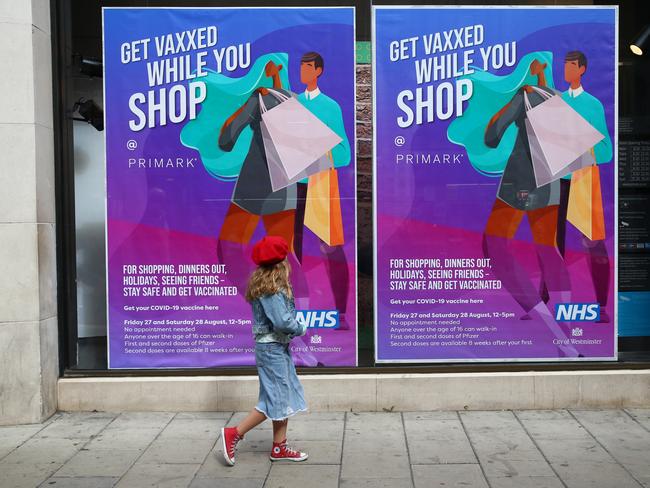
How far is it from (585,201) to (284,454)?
3.71 metres

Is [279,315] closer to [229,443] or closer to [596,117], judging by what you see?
[229,443]

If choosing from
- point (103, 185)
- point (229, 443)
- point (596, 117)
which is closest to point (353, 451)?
point (229, 443)

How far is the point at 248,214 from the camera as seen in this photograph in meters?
7.23

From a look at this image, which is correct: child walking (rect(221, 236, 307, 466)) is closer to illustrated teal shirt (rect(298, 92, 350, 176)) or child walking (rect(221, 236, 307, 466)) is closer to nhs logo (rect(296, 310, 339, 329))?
nhs logo (rect(296, 310, 339, 329))

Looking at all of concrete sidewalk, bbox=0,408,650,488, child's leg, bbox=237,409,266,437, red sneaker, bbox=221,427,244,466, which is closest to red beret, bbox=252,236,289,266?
child's leg, bbox=237,409,266,437

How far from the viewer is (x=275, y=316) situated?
5488 mm

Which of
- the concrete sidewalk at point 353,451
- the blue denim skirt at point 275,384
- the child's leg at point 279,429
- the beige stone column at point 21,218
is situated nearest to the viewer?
the concrete sidewalk at point 353,451

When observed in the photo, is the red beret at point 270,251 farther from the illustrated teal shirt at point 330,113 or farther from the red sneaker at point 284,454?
the illustrated teal shirt at point 330,113

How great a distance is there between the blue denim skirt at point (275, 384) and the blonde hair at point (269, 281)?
40cm

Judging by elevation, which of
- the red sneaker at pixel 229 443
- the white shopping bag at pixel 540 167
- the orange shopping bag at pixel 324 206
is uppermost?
the white shopping bag at pixel 540 167

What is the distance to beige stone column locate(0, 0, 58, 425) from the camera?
6730 millimetres

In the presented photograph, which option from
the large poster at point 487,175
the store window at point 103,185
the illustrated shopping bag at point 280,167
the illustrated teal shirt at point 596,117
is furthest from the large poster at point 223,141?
the illustrated teal shirt at point 596,117

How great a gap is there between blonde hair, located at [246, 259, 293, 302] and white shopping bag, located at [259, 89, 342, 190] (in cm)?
176

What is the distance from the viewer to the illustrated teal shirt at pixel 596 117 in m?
7.26
